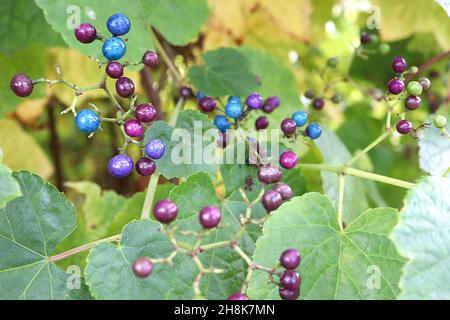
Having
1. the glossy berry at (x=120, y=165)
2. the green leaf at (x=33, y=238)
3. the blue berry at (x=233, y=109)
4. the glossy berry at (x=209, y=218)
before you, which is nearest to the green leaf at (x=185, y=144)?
the blue berry at (x=233, y=109)

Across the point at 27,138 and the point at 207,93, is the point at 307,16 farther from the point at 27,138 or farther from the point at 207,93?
the point at 27,138

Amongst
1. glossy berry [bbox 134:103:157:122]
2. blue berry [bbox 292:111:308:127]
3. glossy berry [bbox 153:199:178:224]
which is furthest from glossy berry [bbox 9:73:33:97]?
blue berry [bbox 292:111:308:127]

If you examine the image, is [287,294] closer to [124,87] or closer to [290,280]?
[290,280]

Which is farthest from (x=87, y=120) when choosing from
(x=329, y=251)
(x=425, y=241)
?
(x=425, y=241)

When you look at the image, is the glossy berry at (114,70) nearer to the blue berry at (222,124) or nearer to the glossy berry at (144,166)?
the glossy berry at (144,166)
